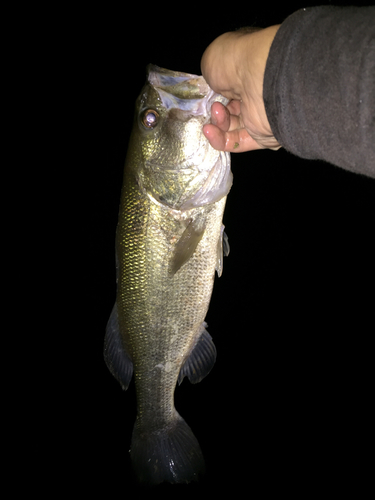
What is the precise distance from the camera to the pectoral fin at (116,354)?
177 cm

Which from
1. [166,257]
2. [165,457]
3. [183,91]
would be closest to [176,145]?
[183,91]

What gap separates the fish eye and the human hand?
219mm

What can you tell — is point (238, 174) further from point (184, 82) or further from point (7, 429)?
point (7, 429)

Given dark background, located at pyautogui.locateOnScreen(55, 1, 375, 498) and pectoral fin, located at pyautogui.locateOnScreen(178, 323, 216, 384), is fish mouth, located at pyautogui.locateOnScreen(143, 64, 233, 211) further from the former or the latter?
dark background, located at pyautogui.locateOnScreen(55, 1, 375, 498)

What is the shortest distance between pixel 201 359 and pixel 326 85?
1.41 metres

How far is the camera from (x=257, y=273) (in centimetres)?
386

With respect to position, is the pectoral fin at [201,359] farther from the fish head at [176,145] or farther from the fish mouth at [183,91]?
the fish mouth at [183,91]

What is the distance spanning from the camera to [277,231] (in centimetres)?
388

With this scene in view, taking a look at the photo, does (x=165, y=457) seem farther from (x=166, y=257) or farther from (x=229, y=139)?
(x=229, y=139)

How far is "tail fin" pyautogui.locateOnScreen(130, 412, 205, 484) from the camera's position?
6.27 feet

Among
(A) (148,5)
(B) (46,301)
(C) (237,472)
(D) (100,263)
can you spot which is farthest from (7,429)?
(A) (148,5)

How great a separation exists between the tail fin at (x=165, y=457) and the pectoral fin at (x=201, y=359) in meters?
0.34

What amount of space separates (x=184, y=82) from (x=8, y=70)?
3.98 meters

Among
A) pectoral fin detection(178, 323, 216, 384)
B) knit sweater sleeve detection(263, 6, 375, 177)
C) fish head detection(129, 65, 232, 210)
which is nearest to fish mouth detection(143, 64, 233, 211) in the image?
fish head detection(129, 65, 232, 210)
